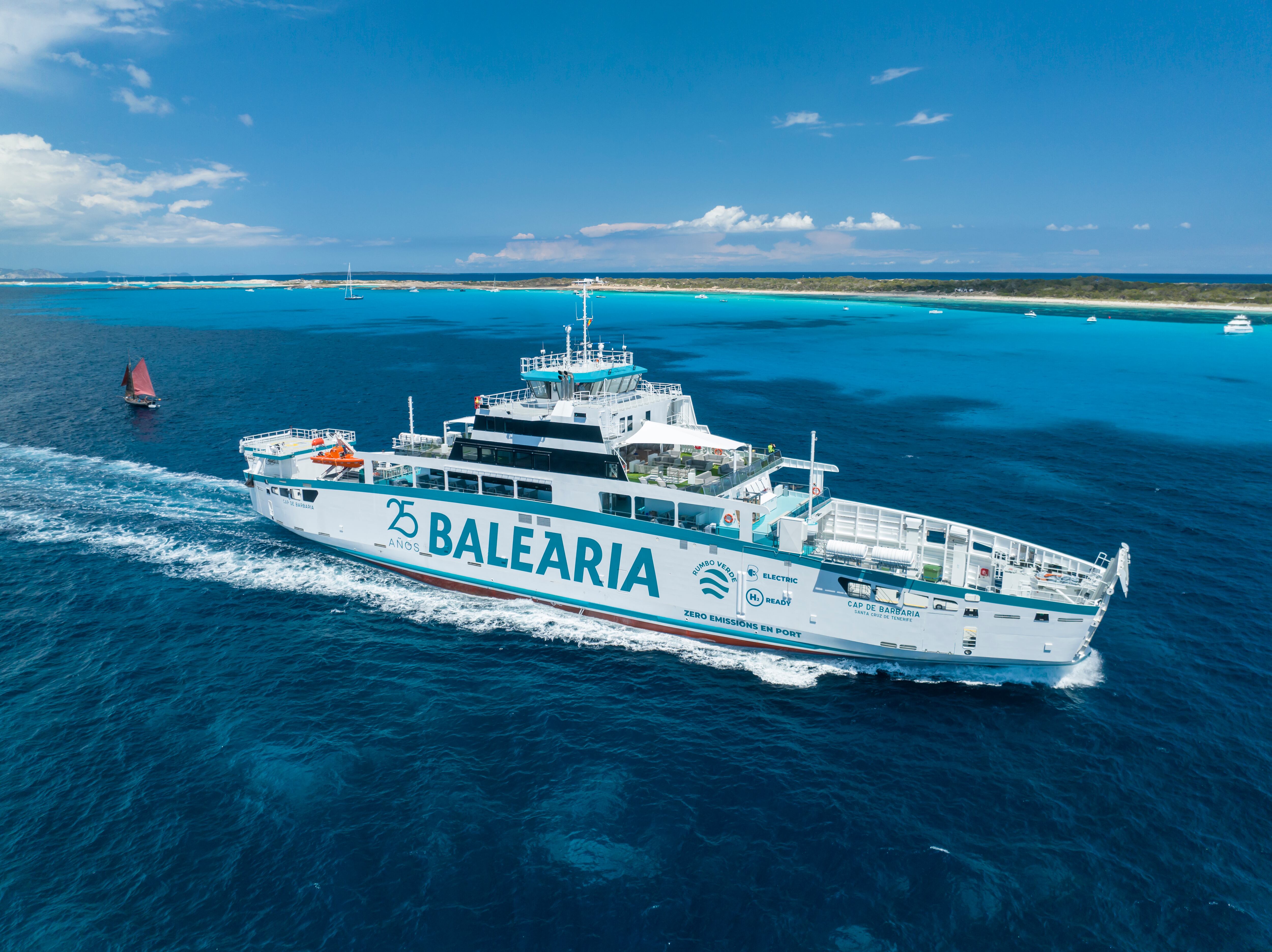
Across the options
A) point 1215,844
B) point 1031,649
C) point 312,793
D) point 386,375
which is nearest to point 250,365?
point 386,375

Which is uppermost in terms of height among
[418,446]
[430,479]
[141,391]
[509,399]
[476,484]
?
[509,399]

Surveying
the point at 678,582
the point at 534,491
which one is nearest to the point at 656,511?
the point at 678,582

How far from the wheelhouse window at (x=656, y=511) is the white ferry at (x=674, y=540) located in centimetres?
10

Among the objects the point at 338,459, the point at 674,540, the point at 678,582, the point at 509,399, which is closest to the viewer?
the point at 674,540

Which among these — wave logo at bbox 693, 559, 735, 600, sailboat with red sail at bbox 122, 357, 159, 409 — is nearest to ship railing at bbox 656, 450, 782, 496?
wave logo at bbox 693, 559, 735, 600

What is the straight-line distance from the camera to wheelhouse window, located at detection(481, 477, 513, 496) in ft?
133

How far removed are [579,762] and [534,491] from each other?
16.9 m

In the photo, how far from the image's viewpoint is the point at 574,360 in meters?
42.2

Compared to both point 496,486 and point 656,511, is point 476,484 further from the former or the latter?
point 656,511

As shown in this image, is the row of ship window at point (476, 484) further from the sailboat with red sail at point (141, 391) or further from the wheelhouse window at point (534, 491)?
the sailboat with red sail at point (141, 391)

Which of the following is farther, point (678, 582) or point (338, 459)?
point (338, 459)

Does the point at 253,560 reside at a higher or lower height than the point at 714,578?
lower

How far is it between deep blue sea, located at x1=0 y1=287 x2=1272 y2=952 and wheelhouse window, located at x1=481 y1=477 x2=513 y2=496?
6562 mm

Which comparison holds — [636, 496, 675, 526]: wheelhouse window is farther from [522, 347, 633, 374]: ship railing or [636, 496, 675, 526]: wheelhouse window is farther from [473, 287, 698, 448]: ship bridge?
[522, 347, 633, 374]: ship railing
